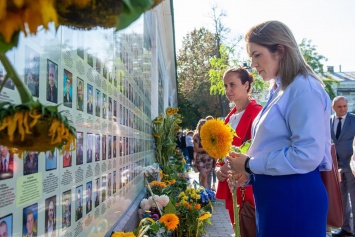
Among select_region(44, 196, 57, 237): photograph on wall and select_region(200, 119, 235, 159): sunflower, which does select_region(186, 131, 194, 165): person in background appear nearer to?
select_region(200, 119, 235, 159): sunflower

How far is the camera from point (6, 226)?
1287 mm

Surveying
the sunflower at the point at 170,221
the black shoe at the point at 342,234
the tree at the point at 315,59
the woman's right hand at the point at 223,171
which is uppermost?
the tree at the point at 315,59

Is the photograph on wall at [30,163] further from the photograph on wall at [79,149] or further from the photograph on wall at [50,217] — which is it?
the photograph on wall at [79,149]

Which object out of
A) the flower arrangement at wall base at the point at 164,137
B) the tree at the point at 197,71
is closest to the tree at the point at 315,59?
the tree at the point at 197,71

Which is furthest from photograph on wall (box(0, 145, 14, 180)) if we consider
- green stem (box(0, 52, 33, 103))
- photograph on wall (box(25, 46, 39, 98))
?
green stem (box(0, 52, 33, 103))

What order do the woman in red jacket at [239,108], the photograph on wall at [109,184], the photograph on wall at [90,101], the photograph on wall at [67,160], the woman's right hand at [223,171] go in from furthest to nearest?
the woman in red jacket at [239,108]
the photograph on wall at [109,184]
the woman's right hand at [223,171]
the photograph on wall at [90,101]
the photograph on wall at [67,160]

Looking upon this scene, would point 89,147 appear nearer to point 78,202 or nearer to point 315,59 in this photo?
point 78,202

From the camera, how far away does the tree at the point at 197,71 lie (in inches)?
1328

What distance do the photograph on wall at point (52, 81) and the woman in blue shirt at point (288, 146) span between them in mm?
1021

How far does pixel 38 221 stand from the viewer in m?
1.58

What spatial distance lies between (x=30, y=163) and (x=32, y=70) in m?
0.33

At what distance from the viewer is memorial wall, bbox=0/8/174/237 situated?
54.2 inches

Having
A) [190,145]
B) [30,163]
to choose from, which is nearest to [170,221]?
[30,163]

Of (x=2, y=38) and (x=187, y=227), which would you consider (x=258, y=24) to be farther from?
(x=187, y=227)
